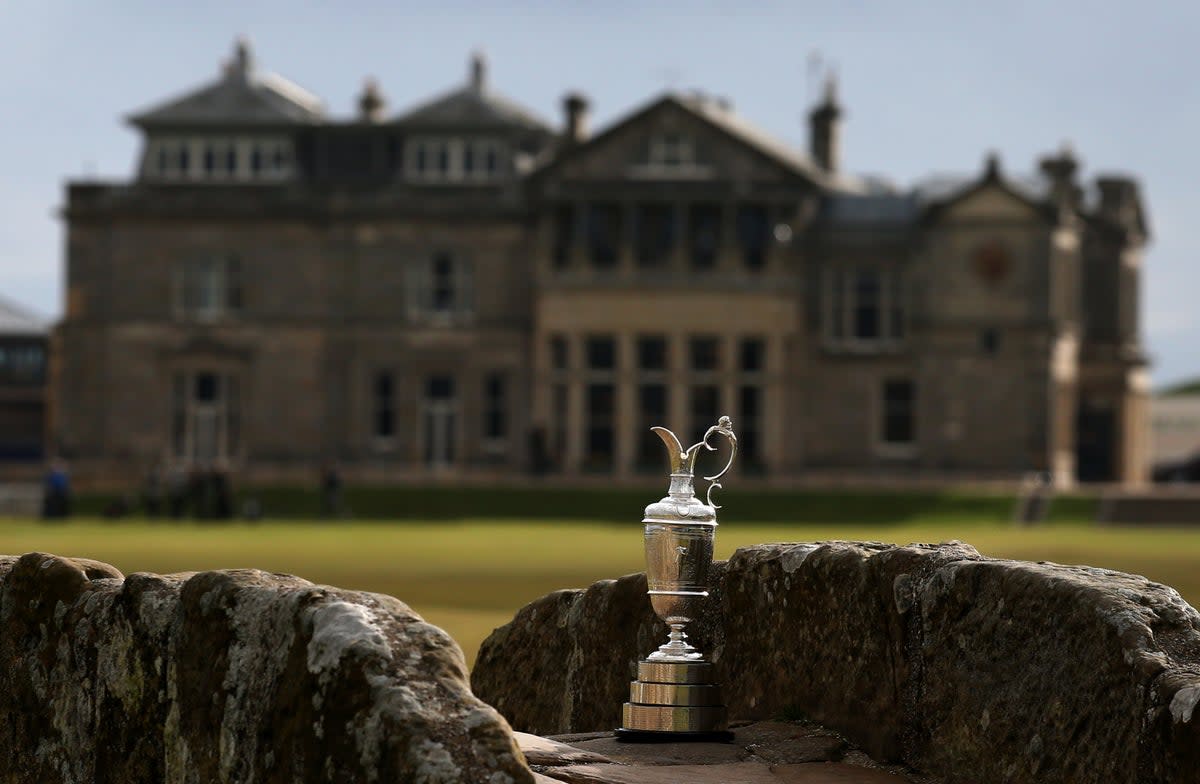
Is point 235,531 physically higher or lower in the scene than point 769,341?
lower

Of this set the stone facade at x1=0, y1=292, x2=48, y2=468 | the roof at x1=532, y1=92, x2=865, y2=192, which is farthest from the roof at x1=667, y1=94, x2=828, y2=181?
the stone facade at x1=0, y1=292, x2=48, y2=468

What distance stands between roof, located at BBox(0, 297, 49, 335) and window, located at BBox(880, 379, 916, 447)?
42603 millimetres

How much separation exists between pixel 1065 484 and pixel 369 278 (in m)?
22.7

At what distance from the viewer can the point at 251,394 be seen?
7188 cm

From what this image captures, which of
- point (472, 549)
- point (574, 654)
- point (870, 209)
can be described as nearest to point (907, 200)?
point (870, 209)

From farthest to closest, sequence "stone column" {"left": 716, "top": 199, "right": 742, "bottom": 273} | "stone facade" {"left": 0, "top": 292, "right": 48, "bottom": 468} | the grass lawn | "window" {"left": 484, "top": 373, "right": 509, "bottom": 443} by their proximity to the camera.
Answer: "stone facade" {"left": 0, "top": 292, "right": 48, "bottom": 468}, "window" {"left": 484, "top": 373, "right": 509, "bottom": 443}, "stone column" {"left": 716, "top": 199, "right": 742, "bottom": 273}, the grass lawn

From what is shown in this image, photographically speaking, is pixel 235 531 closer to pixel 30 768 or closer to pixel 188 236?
pixel 188 236

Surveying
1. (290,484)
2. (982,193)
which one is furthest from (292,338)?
(982,193)

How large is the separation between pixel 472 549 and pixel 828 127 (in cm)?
3965

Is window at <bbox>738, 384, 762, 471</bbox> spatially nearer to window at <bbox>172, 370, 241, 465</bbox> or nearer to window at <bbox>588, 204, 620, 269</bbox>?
window at <bbox>588, 204, 620, 269</bbox>

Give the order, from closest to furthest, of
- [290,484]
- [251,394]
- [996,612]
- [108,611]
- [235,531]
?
1. [996,612]
2. [108,611]
3. [235,531]
4. [290,484]
5. [251,394]

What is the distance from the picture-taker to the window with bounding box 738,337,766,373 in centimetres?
6956

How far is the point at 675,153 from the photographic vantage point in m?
69.5

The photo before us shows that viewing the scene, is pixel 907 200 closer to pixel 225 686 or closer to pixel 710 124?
pixel 710 124
